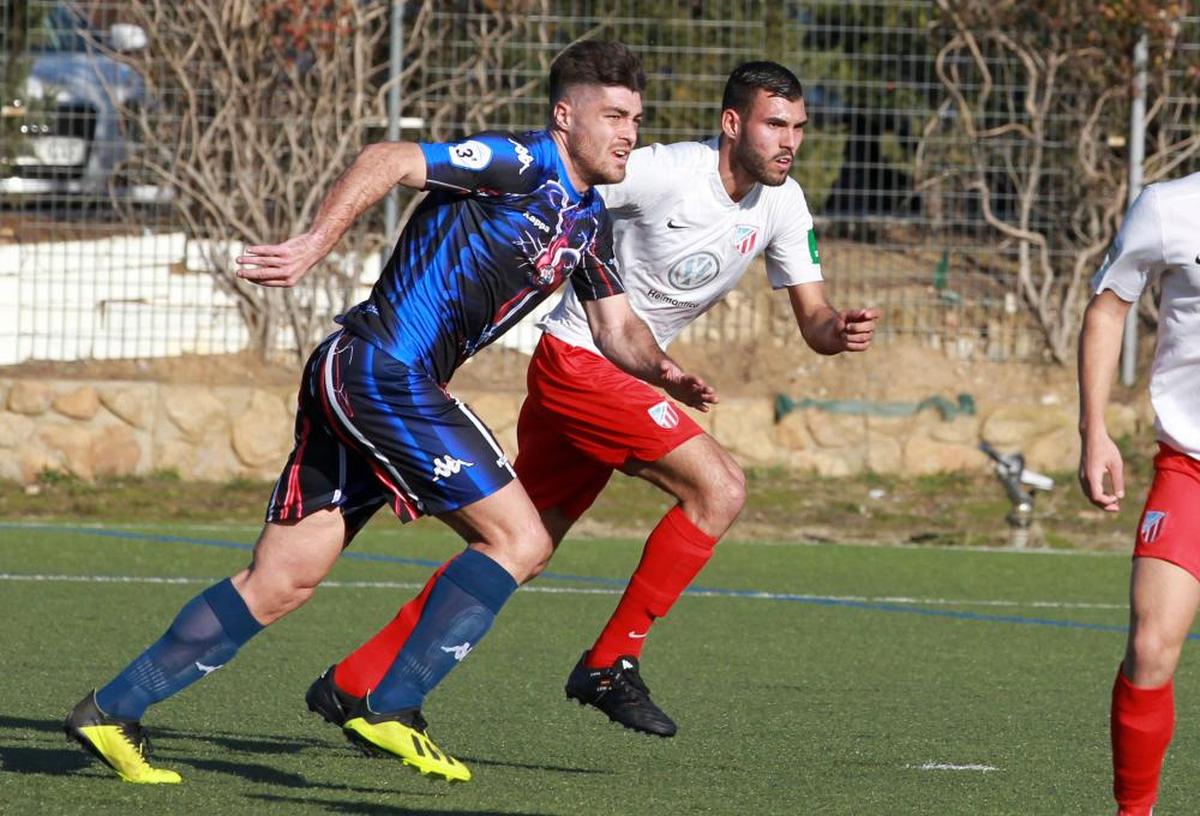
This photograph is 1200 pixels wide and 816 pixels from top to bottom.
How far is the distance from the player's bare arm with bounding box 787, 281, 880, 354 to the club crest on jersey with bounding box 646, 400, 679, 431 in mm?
484

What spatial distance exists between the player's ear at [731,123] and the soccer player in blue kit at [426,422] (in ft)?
3.52

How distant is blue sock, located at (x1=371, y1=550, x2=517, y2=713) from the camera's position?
4992 millimetres

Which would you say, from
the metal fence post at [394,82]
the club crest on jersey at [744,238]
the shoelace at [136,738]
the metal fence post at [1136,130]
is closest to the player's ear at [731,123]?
the club crest on jersey at [744,238]

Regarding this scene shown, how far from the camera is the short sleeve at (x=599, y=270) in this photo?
5.56 metres

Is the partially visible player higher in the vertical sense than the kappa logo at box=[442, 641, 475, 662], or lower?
higher

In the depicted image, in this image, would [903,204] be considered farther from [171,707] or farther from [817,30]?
[171,707]

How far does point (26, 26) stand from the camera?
14242 millimetres

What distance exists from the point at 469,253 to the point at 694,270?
154 centimetres

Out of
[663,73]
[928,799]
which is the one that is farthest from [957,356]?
[928,799]

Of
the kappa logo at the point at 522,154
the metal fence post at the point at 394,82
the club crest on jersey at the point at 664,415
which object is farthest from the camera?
the metal fence post at the point at 394,82

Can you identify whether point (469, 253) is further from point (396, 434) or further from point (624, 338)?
point (624, 338)

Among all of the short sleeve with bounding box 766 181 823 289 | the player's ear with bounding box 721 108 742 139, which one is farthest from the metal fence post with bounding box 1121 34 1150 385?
the player's ear with bounding box 721 108 742 139

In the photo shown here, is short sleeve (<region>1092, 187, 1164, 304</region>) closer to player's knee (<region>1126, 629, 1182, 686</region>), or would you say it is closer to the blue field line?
player's knee (<region>1126, 629, 1182, 686</region>)

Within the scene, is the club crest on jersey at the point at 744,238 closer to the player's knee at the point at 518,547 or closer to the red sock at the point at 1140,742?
the player's knee at the point at 518,547
